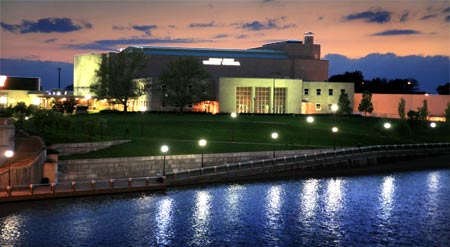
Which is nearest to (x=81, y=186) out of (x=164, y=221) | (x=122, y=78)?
(x=164, y=221)

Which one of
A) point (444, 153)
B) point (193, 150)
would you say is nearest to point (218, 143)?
point (193, 150)

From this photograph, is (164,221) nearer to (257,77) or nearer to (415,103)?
(257,77)

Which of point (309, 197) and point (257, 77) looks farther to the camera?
Answer: point (257, 77)

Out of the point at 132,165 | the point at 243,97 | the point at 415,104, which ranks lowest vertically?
the point at 132,165

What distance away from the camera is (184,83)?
113125 millimetres

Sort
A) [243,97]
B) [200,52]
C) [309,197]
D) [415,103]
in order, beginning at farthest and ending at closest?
[415,103], [200,52], [243,97], [309,197]

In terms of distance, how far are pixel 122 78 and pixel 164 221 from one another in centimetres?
7484

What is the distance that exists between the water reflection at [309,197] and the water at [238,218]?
0.28 ft

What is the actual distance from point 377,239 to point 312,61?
352ft

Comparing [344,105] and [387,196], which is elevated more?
[344,105]

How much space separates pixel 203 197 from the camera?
51625 millimetres

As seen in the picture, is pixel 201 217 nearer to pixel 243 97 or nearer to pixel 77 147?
pixel 77 147

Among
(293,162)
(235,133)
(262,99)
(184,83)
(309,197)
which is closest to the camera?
(309,197)

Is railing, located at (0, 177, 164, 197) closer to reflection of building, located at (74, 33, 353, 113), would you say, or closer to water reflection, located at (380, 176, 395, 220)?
water reflection, located at (380, 176, 395, 220)
